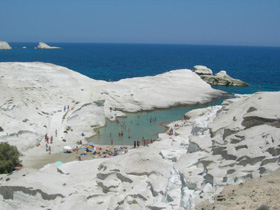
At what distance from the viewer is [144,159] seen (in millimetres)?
25953

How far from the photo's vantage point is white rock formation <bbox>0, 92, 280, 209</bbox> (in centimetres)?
1780

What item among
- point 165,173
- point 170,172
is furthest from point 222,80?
point 170,172

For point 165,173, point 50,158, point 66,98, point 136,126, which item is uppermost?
point 66,98

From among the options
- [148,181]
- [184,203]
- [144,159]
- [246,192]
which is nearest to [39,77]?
[144,159]

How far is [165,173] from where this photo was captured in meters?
23.5

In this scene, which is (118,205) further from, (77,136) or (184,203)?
(77,136)

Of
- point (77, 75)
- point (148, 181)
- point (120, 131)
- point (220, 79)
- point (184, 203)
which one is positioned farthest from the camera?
point (220, 79)

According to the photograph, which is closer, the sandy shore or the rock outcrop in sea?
the sandy shore

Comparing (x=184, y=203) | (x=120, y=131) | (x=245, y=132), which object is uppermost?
(x=245, y=132)

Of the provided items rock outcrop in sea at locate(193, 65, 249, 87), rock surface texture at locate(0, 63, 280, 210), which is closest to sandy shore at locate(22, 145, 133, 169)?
rock surface texture at locate(0, 63, 280, 210)

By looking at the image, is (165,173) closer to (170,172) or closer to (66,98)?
(170,172)

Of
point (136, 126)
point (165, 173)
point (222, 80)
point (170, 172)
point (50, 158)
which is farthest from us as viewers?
point (222, 80)

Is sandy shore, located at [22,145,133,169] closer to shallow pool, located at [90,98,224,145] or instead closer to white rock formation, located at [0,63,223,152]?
white rock formation, located at [0,63,223,152]

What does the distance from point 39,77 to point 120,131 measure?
15.5 m
